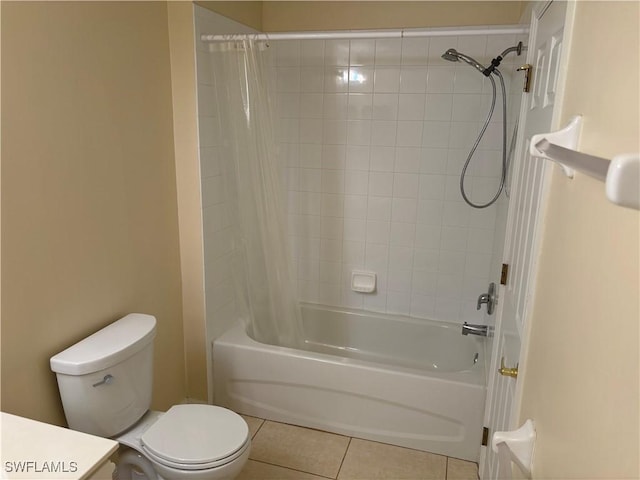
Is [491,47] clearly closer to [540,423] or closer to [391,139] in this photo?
[391,139]

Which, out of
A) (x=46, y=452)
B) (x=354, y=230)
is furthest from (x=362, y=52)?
(x=46, y=452)

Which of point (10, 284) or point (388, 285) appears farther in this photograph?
point (388, 285)

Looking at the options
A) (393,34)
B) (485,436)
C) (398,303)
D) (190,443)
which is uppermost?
(393,34)

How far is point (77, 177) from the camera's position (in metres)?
1.81

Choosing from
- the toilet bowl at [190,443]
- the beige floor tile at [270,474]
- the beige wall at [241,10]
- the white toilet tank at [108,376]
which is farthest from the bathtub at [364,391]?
the beige wall at [241,10]

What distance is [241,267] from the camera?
272 cm

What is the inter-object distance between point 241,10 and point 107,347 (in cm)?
189

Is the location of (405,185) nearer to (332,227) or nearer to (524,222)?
(332,227)

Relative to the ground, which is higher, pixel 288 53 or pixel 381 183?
pixel 288 53

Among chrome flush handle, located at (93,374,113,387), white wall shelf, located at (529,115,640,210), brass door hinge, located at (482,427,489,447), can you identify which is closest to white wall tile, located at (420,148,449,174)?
brass door hinge, located at (482,427,489,447)

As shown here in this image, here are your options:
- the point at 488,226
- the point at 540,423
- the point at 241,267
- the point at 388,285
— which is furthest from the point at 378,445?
the point at 540,423

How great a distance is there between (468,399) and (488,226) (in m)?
1.02

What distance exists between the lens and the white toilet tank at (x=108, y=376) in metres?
1.75

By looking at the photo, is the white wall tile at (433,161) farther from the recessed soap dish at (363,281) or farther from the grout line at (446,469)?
the grout line at (446,469)
